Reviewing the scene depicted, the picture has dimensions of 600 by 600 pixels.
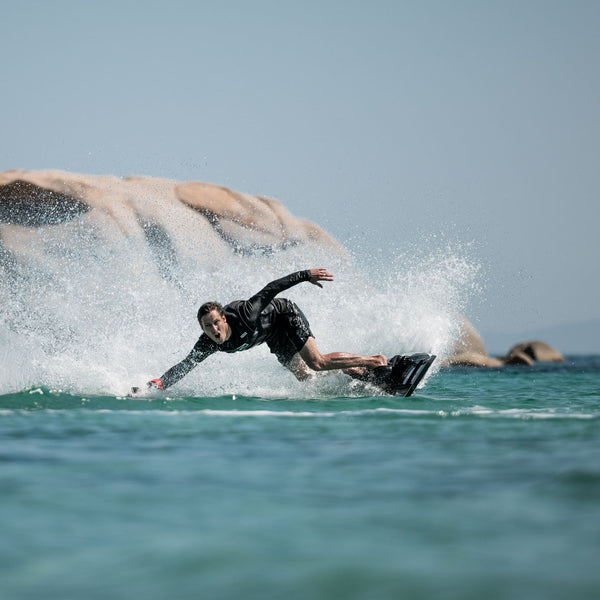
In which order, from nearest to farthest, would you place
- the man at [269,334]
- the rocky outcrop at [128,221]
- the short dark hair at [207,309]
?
1. the short dark hair at [207,309]
2. the man at [269,334]
3. the rocky outcrop at [128,221]

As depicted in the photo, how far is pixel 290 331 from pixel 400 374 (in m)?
1.33

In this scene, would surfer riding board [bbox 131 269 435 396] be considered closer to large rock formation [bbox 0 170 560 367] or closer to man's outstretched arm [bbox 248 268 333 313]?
man's outstretched arm [bbox 248 268 333 313]

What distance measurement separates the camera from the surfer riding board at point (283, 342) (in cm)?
765

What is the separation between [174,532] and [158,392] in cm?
502

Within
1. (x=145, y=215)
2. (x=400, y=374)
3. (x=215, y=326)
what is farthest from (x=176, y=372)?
(x=145, y=215)

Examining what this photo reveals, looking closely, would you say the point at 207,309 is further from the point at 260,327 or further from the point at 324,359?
the point at 324,359

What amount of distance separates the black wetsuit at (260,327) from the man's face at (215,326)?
0.49 feet

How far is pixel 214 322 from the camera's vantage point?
742cm

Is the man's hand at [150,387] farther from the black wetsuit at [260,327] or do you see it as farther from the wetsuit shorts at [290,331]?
the wetsuit shorts at [290,331]

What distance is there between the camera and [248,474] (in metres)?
3.92

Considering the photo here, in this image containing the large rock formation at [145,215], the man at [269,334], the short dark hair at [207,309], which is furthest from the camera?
the large rock formation at [145,215]

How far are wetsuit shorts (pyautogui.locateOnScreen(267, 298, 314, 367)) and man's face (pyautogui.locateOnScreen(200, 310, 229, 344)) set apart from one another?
0.80 m

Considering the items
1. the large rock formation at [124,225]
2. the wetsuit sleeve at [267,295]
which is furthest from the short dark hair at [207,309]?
the large rock formation at [124,225]

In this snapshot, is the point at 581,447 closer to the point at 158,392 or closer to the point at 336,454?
the point at 336,454
